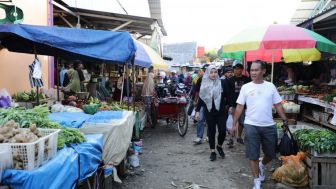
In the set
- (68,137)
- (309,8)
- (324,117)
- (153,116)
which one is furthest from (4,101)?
(309,8)

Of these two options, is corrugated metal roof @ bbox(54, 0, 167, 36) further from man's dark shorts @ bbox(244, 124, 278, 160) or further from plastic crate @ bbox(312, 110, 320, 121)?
man's dark shorts @ bbox(244, 124, 278, 160)

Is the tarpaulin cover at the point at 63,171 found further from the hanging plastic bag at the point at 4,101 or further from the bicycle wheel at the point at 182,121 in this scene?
the bicycle wheel at the point at 182,121

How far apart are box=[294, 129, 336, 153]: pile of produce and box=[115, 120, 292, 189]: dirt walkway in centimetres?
86

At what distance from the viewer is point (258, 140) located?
5.64m

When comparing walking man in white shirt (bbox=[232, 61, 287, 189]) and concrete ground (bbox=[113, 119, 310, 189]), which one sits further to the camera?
concrete ground (bbox=[113, 119, 310, 189])

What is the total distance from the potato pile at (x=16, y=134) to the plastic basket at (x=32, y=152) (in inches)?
4.3

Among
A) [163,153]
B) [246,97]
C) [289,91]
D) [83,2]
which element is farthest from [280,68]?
[246,97]

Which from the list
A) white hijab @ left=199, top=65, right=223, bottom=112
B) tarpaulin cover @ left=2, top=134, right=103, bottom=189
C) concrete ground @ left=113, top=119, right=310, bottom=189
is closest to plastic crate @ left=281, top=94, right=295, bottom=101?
concrete ground @ left=113, top=119, right=310, bottom=189

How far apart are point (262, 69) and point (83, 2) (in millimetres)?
10595

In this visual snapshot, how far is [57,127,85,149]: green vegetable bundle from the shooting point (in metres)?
A: 3.87

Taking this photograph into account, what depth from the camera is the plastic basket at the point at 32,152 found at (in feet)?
9.89

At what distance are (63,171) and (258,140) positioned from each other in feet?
11.0

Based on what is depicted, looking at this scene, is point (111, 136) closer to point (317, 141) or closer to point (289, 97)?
point (317, 141)

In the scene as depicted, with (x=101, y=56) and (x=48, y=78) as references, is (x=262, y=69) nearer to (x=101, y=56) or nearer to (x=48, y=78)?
(x=101, y=56)
